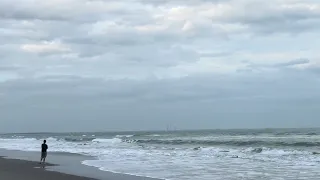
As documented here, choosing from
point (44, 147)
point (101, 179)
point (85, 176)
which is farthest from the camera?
point (44, 147)

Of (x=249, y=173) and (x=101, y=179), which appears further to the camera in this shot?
(x=249, y=173)

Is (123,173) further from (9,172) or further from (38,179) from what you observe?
(9,172)

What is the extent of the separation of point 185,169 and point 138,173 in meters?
2.40

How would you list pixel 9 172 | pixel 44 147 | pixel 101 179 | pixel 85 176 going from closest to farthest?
pixel 101 179, pixel 85 176, pixel 9 172, pixel 44 147

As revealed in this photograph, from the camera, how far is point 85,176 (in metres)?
17.2

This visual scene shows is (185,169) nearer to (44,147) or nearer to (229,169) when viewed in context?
(229,169)

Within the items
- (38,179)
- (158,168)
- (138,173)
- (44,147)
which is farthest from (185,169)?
(44,147)

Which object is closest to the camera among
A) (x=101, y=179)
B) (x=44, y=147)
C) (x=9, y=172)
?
(x=101, y=179)

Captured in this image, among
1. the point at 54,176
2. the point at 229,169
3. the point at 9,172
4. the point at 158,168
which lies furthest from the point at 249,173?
the point at 9,172

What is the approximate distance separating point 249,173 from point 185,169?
281 cm

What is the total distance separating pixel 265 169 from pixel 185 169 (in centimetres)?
321

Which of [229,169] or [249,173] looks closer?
[249,173]

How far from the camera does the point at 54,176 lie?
17016 mm

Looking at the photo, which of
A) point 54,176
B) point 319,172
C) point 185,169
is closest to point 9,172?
point 54,176
